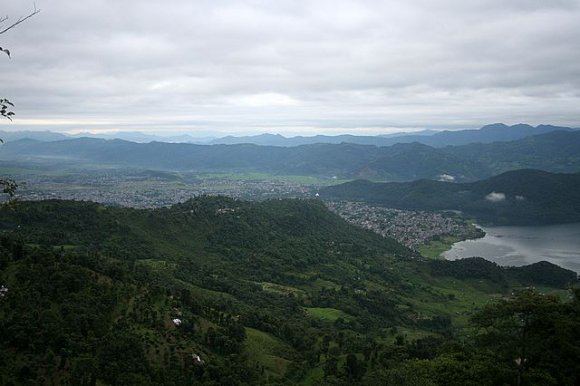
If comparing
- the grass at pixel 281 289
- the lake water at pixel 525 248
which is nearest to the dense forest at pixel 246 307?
the grass at pixel 281 289

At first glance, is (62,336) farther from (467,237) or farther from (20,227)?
(467,237)

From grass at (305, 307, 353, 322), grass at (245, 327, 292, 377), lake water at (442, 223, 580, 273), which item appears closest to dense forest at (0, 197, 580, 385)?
grass at (245, 327, 292, 377)

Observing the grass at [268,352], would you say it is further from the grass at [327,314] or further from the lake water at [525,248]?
the lake water at [525,248]

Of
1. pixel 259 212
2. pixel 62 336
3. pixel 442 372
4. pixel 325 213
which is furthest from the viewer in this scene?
pixel 325 213

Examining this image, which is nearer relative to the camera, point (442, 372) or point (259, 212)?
point (442, 372)

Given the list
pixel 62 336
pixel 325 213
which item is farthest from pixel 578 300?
pixel 325 213

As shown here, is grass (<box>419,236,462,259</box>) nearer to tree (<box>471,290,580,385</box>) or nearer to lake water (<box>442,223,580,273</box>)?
lake water (<box>442,223,580,273</box>)

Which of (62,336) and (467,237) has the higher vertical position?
(62,336)
